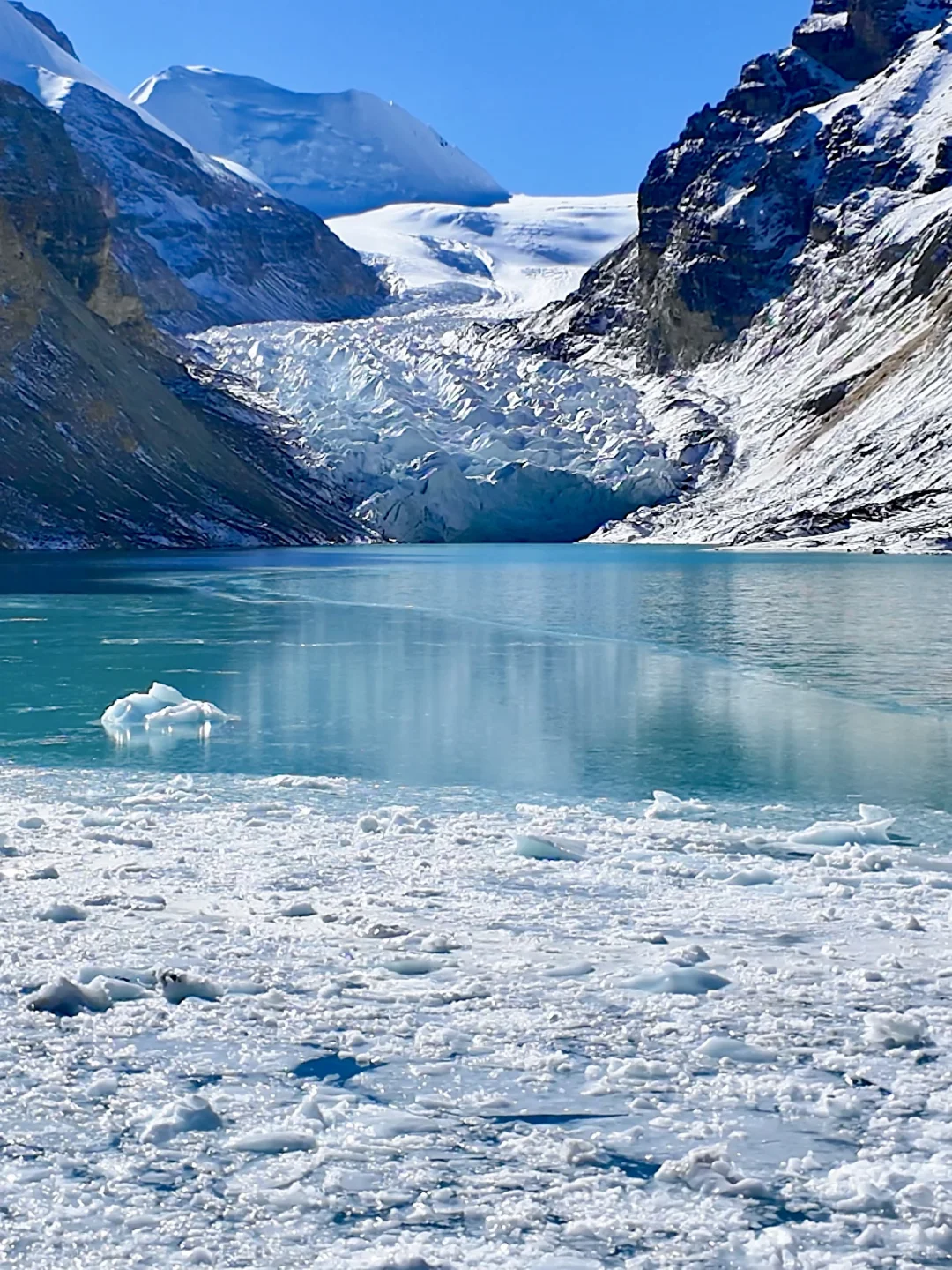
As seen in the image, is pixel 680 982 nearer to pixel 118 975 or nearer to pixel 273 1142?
pixel 273 1142

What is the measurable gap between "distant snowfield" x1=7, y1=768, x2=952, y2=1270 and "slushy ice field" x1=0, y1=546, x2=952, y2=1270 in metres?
0.02

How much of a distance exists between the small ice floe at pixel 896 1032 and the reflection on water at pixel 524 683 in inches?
213

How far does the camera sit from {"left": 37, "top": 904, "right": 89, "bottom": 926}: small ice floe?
25.0 ft

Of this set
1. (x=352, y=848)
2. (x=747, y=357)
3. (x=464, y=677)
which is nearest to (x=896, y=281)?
(x=747, y=357)

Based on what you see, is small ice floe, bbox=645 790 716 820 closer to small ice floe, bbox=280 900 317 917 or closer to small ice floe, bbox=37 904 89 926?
small ice floe, bbox=280 900 317 917

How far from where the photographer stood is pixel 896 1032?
235 inches

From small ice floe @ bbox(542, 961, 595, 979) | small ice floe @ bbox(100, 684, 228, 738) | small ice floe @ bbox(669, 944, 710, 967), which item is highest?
small ice floe @ bbox(100, 684, 228, 738)

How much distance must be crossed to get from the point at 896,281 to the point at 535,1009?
4516 inches

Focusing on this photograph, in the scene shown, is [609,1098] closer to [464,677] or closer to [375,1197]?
[375,1197]

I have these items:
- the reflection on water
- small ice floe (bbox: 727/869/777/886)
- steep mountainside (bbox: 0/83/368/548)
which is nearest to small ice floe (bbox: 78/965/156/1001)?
small ice floe (bbox: 727/869/777/886)

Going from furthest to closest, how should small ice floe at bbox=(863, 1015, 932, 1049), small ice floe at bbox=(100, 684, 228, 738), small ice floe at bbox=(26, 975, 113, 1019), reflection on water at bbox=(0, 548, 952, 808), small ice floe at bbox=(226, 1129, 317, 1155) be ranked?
small ice floe at bbox=(100, 684, 228, 738), reflection on water at bbox=(0, 548, 952, 808), small ice floe at bbox=(26, 975, 113, 1019), small ice floe at bbox=(863, 1015, 932, 1049), small ice floe at bbox=(226, 1129, 317, 1155)

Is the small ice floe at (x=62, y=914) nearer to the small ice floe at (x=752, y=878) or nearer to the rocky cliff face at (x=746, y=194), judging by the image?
the small ice floe at (x=752, y=878)

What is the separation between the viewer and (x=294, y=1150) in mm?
5031

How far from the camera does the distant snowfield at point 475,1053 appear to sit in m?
4.54
